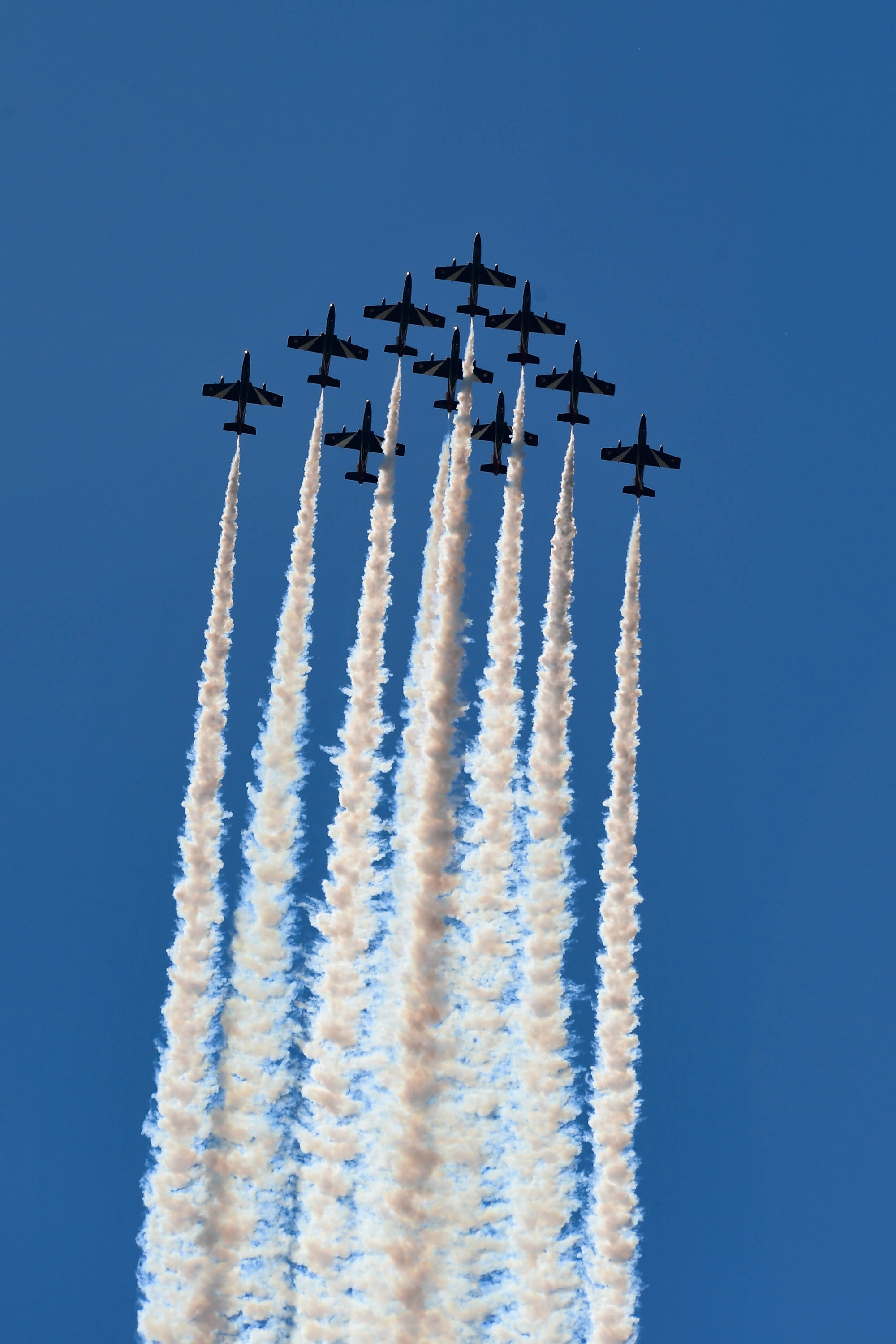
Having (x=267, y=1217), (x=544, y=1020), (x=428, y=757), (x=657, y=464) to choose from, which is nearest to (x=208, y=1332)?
(x=267, y=1217)

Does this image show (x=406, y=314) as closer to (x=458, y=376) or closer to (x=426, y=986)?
(x=458, y=376)

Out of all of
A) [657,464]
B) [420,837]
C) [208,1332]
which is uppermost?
[657,464]

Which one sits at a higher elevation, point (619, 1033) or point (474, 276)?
point (474, 276)

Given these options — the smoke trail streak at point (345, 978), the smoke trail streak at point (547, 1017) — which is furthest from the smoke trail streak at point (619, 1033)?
the smoke trail streak at point (345, 978)

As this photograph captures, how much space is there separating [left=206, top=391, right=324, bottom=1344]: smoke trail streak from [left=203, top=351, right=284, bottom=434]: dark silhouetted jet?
2.50 meters

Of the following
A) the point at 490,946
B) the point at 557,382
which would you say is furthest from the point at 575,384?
the point at 490,946

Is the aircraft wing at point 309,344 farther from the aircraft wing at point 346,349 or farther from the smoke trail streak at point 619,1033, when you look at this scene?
→ the smoke trail streak at point 619,1033

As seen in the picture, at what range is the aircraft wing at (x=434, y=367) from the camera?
194 ft

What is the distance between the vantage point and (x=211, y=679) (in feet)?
179

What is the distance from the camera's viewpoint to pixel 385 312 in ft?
193

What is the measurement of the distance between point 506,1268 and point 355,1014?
25.7 feet

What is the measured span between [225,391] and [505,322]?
29.4ft

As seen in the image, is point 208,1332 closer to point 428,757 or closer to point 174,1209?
point 174,1209

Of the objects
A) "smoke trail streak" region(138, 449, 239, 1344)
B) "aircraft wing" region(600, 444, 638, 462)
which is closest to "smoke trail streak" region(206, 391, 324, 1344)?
"smoke trail streak" region(138, 449, 239, 1344)
